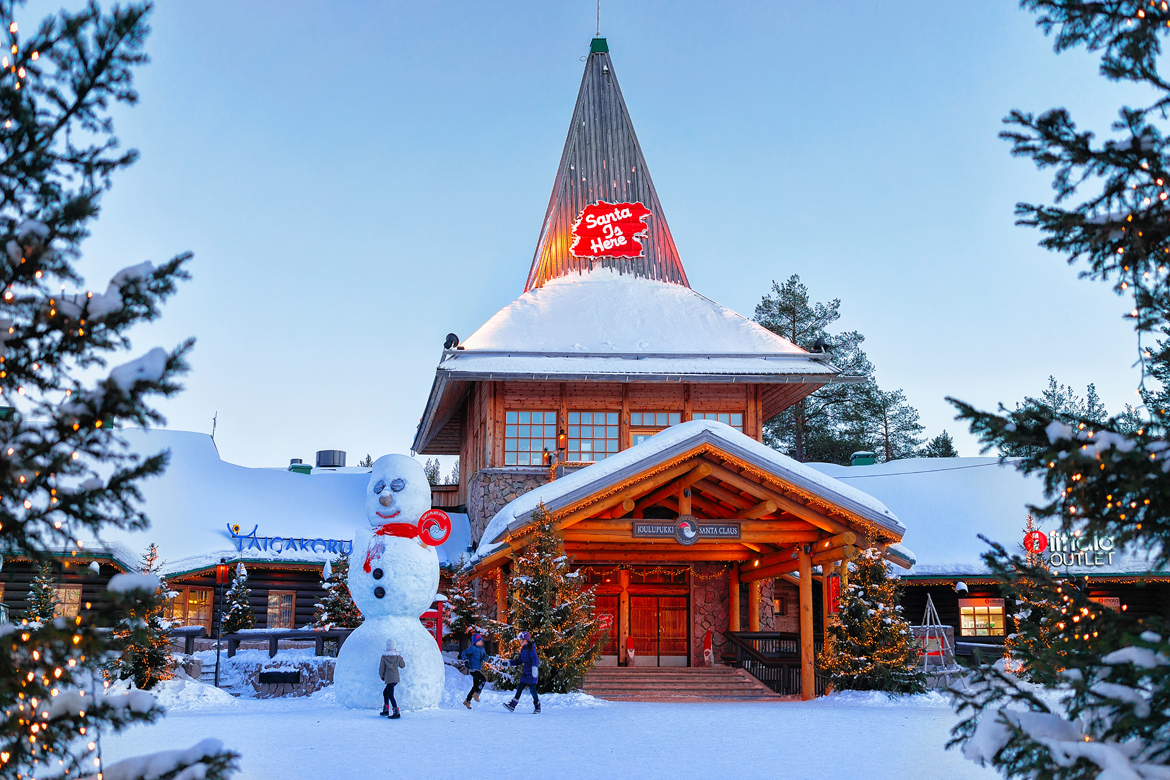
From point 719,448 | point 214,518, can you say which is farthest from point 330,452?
point 719,448

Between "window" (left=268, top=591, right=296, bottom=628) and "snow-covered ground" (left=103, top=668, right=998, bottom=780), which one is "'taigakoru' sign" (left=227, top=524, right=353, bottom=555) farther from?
"snow-covered ground" (left=103, top=668, right=998, bottom=780)

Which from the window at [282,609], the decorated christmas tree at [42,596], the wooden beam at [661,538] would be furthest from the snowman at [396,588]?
the window at [282,609]

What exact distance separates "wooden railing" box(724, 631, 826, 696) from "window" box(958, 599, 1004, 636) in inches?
288

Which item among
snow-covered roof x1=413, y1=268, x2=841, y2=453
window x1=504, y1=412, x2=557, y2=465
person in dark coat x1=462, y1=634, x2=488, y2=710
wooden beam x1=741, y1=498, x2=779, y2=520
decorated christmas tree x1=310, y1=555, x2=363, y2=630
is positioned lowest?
person in dark coat x1=462, y1=634, x2=488, y2=710

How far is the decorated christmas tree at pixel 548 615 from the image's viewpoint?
15.3 m

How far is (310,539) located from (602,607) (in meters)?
8.12

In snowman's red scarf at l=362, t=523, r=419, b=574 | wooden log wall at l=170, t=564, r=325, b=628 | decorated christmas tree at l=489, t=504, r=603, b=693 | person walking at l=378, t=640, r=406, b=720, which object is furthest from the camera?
wooden log wall at l=170, t=564, r=325, b=628

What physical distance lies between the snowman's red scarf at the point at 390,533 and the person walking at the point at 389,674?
4.74 ft

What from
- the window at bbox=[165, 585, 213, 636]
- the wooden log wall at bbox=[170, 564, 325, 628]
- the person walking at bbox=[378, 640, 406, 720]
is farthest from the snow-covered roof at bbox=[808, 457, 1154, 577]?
the window at bbox=[165, 585, 213, 636]

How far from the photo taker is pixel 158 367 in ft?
14.7

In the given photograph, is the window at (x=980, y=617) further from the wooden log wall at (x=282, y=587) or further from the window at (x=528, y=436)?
the wooden log wall at (x=282, y=587)

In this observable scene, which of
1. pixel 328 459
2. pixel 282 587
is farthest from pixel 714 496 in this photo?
pixel 328 459

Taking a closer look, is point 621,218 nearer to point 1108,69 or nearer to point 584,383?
point 584,383

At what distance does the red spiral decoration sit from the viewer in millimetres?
14312
